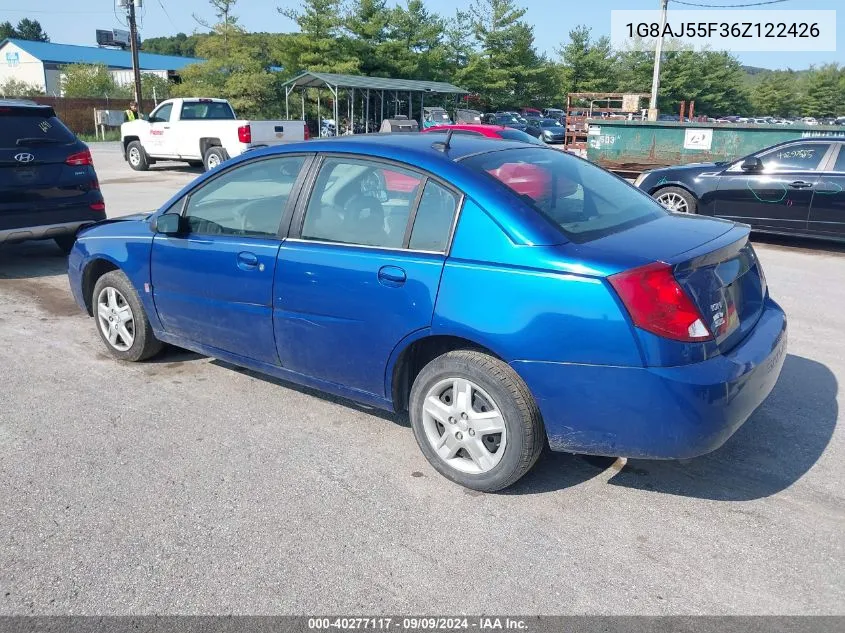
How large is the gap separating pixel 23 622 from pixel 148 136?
19.2 meters

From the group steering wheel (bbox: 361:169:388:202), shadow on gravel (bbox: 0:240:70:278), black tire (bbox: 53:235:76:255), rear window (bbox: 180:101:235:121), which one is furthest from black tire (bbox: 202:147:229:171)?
steering wheel (bbox: 361:169:388:202)

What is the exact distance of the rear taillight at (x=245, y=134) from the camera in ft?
54.7

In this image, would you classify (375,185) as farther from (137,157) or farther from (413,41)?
(413,41)

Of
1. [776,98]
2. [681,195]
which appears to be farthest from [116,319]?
[776,98]

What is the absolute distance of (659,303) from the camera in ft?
9.64

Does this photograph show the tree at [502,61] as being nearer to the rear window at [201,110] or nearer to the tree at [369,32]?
the tree at [369,32]

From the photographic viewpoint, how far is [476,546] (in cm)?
302

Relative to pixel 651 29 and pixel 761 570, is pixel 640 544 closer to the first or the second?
pixel 761 570

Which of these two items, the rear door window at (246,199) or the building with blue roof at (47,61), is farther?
the building with blue roof at (47,61)

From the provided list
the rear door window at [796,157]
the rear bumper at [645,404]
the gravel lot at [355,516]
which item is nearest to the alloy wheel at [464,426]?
the gravel lot at [355,516]

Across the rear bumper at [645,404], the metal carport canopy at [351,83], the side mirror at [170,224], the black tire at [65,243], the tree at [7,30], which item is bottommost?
the black tire at [65,243]

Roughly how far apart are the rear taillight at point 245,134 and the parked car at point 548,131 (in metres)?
17.6

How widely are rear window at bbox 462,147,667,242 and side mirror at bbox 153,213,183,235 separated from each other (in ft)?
6.21

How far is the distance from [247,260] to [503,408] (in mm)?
1726
